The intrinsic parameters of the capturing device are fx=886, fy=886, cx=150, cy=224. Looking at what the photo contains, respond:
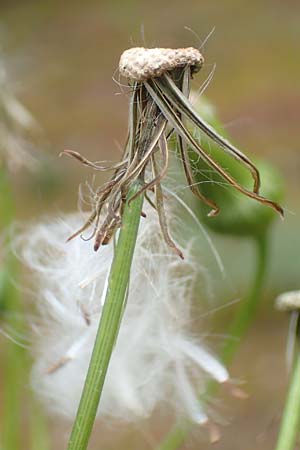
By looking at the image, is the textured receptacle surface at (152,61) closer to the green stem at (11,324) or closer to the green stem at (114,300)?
the green stem at (114,300)

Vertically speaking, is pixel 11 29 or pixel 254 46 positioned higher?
pixel 11 29

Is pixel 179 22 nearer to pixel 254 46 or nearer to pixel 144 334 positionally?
pixel 254 46

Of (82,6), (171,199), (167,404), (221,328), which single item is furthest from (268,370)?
(82,6)

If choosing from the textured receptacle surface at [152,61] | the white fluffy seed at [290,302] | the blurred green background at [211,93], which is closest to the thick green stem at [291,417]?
the white fluffy seed at [290,302]

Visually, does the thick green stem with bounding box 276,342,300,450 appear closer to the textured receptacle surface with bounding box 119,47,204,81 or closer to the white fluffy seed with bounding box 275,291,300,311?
the white fluffy seed with bounding box 275,291,300,311

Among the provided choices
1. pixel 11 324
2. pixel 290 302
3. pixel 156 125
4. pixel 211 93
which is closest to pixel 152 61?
pixel 156 125

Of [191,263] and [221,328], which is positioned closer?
[191,263]

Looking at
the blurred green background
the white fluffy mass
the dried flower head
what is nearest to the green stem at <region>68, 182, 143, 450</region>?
the dried flower head

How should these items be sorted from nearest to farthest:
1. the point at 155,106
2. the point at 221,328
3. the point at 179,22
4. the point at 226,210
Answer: the point at 155,106 → the point at 226,210 → the point at 221,328 → the point at 179,22
